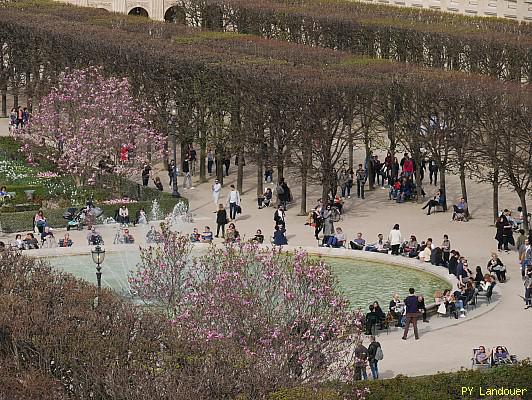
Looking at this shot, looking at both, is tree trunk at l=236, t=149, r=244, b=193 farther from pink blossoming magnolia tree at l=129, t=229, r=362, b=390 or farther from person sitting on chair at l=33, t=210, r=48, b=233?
pink blossoming magnolia tree at l=129, t=229, r=362, b=390

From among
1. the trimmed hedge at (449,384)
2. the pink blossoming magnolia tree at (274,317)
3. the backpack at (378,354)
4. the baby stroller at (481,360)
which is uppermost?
the pink blossoming magnolia tree at (274,317)

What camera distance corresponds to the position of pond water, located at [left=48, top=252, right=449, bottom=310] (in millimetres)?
48688

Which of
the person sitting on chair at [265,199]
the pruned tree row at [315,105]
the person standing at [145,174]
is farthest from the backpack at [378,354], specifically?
the person standing at [145,174]

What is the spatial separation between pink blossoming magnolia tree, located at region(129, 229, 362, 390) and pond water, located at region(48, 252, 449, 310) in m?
8.08

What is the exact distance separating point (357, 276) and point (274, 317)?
1396 centimetres

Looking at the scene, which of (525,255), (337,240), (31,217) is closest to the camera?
(525,255)

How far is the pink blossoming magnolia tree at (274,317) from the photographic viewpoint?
1391 inches

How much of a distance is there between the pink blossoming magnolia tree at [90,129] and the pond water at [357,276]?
32.3 ft

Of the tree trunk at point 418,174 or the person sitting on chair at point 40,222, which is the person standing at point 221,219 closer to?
the person sitting on chair at point 40,222

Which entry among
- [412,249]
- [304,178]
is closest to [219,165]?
[304,178]

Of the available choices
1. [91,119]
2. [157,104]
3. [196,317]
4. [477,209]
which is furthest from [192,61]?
[196,317]

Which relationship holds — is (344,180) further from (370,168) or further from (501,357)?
(501,357)

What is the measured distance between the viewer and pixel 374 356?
133 ft

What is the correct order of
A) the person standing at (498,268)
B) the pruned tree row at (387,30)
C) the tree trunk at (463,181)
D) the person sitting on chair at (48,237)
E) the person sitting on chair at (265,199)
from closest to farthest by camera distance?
the person standing at (498,268), the person sitting on chair at (48,237), the tree trunk at (463,181), the person sitting on chair at (265,199), the pruned tree row at (387,30)
